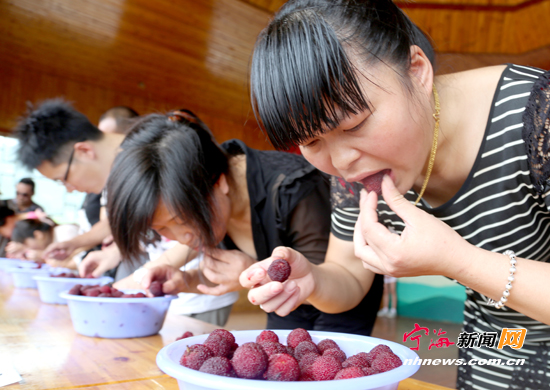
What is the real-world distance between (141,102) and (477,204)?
777cm

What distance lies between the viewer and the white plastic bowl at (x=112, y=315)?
4.06ft

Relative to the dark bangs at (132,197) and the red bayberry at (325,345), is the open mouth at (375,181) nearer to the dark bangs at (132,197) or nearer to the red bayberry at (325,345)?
the red bayberry at (325,345)

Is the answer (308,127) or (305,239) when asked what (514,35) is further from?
(308,127)

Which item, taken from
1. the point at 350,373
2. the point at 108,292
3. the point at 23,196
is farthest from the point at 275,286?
the point at 23,196

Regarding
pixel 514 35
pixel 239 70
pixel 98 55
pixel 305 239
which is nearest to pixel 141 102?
pixel 98 55

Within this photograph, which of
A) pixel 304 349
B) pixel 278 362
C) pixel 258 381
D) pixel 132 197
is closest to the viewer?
pixel 258 381

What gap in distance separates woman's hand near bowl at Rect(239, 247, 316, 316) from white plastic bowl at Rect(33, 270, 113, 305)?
106cm

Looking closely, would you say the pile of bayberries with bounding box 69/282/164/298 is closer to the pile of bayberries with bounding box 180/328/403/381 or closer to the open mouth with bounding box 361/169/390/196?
the pile of bayberries with bounding box 180/328/403/381

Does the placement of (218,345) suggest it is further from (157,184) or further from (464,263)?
(157,184)

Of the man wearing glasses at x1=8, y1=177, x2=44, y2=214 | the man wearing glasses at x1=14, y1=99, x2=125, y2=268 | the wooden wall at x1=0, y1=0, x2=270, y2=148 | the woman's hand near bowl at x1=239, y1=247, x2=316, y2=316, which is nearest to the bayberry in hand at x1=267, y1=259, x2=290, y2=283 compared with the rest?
the woman's hand near bowl at x1=239, y1=247, x2=316, y2=316

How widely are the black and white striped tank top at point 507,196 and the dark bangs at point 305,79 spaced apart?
1.10ft

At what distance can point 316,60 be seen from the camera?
72 cm

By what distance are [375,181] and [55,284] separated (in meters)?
1.47

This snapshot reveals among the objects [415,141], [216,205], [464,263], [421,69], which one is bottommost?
[216,205]
